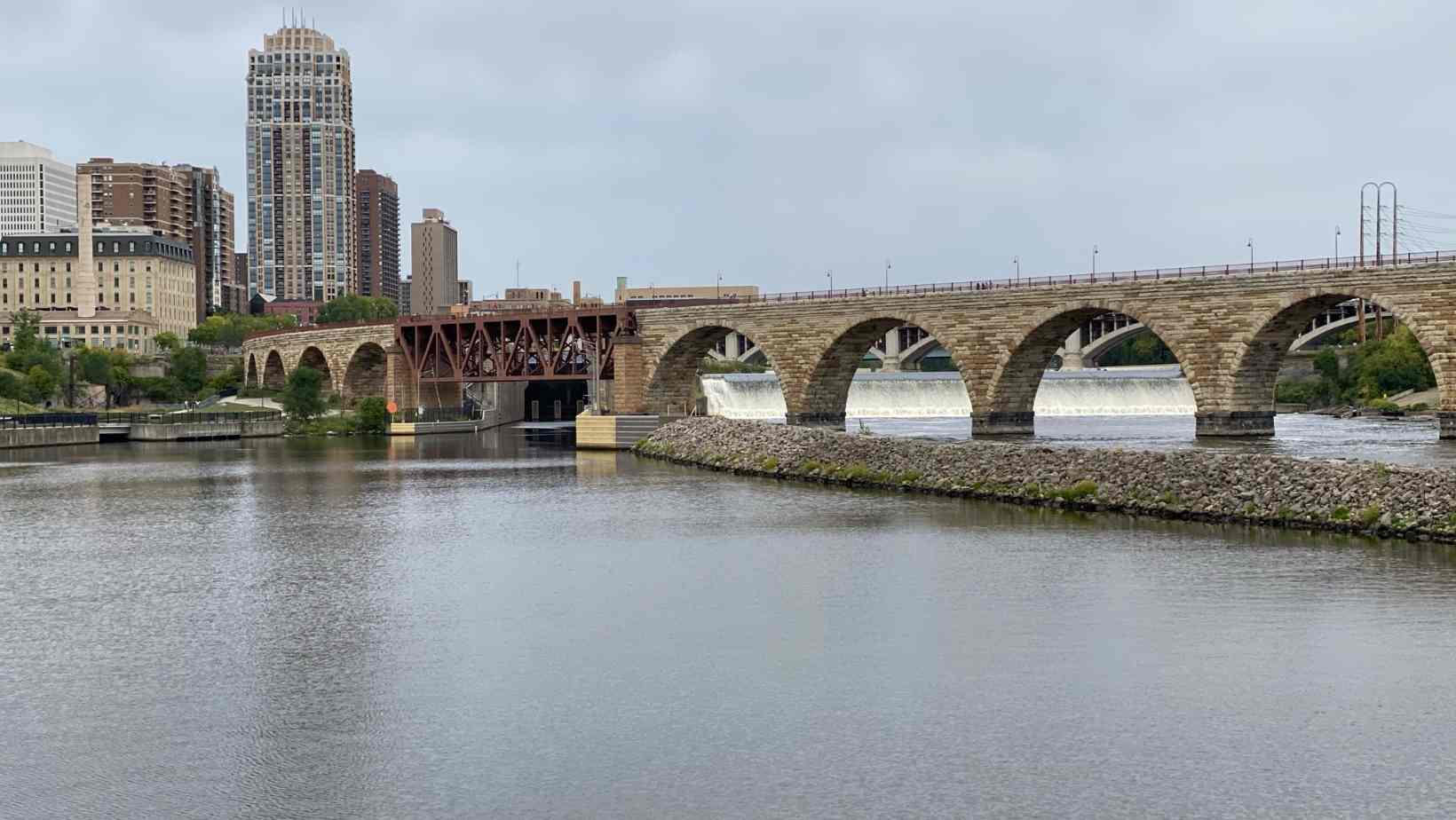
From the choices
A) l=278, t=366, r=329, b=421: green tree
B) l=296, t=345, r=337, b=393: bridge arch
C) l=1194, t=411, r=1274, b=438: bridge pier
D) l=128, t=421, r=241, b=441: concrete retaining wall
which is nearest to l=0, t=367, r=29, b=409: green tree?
l=128, t=421, r=241, b=441: concrete retaining wall

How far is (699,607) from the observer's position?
95.1ft

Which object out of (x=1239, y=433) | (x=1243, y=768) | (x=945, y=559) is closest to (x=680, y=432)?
(x=1239, y=433)

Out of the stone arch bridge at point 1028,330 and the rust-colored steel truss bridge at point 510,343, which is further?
the rust-colored steel truss bridge at point 510,343

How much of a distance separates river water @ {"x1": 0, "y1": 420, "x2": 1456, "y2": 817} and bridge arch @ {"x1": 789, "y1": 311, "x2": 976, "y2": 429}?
46865 mm

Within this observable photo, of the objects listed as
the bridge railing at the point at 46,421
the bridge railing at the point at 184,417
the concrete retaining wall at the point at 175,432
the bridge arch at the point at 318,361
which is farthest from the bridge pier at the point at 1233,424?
the bridge arch at the point at 318,361

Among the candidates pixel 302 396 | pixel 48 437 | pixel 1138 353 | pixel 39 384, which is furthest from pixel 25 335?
pixel 1138 353

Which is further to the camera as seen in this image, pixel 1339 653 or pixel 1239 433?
pixel 1239 433

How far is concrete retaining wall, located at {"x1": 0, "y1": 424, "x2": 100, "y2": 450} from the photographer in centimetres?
9750

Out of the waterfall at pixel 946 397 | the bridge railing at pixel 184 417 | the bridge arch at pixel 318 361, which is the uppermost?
the bridge arch at pixel 318 361

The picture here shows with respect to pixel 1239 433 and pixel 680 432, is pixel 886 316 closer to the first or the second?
pixel 680 432

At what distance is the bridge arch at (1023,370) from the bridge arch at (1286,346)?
6.32 metres

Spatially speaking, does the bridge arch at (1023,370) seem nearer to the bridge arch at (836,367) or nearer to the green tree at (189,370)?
the bridge arch at (836,367)

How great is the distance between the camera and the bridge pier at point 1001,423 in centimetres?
8094

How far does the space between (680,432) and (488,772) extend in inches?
2521
